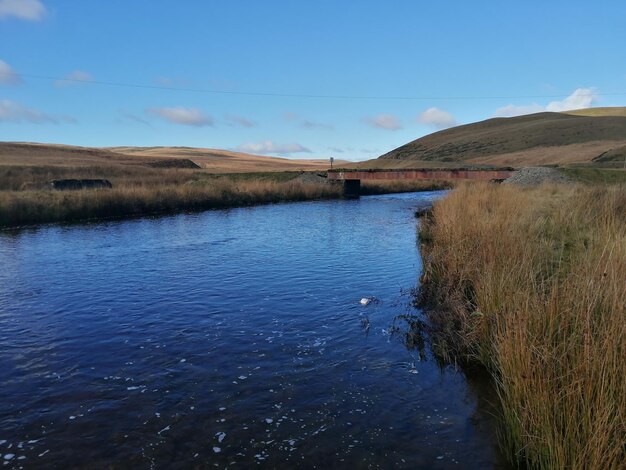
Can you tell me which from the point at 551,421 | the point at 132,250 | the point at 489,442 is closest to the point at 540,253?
the point at 489,442

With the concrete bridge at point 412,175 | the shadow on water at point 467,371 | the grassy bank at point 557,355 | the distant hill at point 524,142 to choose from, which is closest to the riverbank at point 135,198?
the concrete bridge at point 412,175

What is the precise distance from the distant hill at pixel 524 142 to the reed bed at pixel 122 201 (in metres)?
63.3

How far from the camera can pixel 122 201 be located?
117 feet

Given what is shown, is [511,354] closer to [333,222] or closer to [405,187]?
[333,222]

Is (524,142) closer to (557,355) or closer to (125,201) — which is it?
(125,201)

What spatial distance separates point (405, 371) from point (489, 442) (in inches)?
89.9

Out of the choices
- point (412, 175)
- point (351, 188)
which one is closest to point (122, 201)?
point (412, 175)

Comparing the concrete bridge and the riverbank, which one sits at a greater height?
the concrete bridge

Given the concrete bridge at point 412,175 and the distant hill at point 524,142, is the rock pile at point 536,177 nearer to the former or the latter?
the concrete bridge at point 412,175

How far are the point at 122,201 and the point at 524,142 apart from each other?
120 m

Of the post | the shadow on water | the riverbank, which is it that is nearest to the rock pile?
the riverbank

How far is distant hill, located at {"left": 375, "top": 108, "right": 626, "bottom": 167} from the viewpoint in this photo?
352ft

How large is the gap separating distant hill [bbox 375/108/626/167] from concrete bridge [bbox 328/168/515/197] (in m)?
41.8

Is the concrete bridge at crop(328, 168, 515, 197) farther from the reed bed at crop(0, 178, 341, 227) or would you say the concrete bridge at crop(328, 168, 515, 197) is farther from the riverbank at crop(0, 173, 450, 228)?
the reed bed at crop(0, 178, 341, 227)
